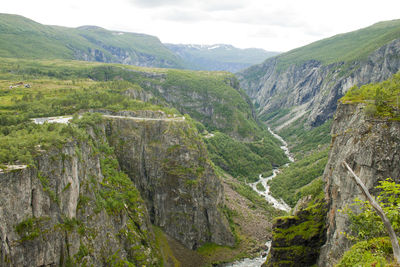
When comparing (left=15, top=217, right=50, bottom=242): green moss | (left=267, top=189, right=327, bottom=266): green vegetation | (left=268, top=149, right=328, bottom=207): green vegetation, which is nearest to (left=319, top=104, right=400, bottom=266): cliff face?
(left=267, top=189, right=327, bottom=266): green vegetation

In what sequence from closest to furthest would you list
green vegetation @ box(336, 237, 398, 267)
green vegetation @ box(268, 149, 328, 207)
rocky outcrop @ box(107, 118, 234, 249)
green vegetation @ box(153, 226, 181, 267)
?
green vegetation @ box(336, 237, 398, 267) < green vegetation @ box(153, 226, 181, 267) < rocky outcrop @ box(107, 118, 234, 249) < green vegetation @ box(268, 149, 328, 207)

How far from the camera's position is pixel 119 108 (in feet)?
320

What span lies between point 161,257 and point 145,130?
38.1 meters

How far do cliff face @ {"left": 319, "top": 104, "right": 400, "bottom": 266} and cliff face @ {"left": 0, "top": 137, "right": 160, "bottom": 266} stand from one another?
139 ft

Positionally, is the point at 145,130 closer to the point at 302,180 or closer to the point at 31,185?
the point at 31,185

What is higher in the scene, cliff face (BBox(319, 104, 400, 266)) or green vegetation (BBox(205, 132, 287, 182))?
cliff face (BBox(319, 104, 400, 266))

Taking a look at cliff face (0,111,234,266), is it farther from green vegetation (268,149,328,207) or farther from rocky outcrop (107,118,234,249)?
green vegetation (268,149,328,207)

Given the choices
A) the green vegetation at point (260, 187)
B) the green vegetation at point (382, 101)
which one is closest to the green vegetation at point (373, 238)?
the green vegetation at point (382, 101)

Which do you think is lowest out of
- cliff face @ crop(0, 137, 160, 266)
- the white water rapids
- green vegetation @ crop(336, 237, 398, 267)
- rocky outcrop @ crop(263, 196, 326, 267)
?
the white water rapids

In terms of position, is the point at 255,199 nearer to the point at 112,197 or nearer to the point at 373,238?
the point at 112,197

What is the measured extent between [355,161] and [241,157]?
403 ft

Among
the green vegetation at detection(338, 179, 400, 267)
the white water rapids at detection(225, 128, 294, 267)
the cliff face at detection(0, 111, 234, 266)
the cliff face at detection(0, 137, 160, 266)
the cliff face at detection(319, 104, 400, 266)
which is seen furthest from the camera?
the white water rapids at detection(225, 128, 294, 267)

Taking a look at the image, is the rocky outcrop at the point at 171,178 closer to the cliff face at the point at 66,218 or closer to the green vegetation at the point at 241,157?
the cliff face at the point at 66,218

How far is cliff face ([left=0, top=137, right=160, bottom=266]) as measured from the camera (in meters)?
43.7
